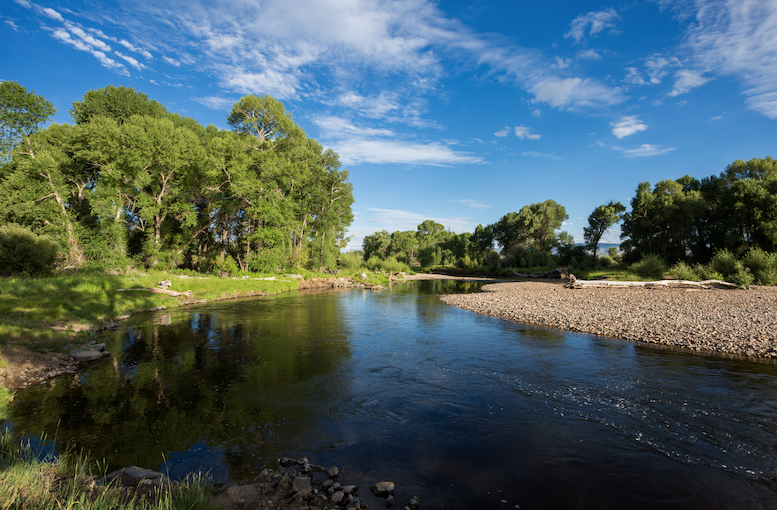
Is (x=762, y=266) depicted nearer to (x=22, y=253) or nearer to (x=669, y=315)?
(x=669, y=315)

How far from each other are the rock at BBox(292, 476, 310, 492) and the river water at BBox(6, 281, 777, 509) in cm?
88

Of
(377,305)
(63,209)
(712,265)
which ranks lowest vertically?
(377,305)

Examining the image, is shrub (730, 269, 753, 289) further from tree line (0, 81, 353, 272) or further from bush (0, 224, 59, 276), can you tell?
bush (0, 224, 59, 276)

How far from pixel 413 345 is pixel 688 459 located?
30.0 feet

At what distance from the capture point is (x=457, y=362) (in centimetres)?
1139

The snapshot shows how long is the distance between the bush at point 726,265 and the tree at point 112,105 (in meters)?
60.5

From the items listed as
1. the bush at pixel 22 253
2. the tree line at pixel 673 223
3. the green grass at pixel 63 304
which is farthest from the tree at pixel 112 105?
the tree line at pixel 673 223

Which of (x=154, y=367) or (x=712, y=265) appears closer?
(x=154, y=367)

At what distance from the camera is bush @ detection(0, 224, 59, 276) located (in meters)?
19.1

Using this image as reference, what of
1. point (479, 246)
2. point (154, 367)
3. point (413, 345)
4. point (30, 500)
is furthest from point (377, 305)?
point (479, 246)

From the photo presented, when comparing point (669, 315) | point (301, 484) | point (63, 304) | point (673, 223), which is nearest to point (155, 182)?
point (63, 304)

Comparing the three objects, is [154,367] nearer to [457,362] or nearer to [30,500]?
[30,500]

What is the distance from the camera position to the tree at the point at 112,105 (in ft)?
114

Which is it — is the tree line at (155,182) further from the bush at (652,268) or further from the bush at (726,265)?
the bush at (726,265)
